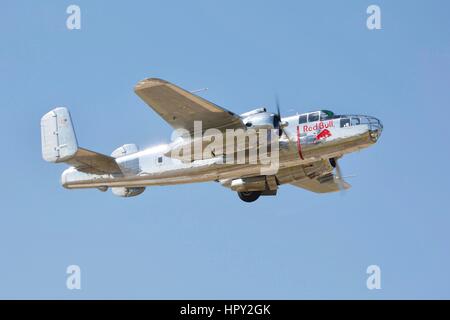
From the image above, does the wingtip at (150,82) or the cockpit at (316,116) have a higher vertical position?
the wingtip at (150,82)

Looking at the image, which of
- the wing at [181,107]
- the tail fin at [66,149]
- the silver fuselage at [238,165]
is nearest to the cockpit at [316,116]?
the silver fuselage at [238,165]

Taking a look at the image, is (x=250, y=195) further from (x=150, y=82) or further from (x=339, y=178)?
(x=150, y=82)

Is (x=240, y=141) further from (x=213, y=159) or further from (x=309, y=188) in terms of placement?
(x=309, y=188)

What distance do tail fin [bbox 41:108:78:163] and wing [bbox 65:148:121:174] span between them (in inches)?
14.6

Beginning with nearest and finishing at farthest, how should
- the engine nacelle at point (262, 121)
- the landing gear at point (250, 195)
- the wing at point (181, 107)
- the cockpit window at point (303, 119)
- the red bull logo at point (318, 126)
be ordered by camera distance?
1. the wing at point (181, 107)
2. the engine nacelle at point (262, 121)
3. the red bull logo at point (318, 126)
4. the cockpit window at point (303, 119)
5. the landing gear at point (250, 195)

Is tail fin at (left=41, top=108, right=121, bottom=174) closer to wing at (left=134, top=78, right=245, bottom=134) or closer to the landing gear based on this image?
wing at (left=134, top=78, right=245, bottom=134)

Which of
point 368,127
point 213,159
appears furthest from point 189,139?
point 368,127

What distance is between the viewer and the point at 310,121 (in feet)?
82.8

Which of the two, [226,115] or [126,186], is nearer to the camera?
[226,115]

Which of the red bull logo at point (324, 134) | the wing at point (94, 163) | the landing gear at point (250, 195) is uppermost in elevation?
the red bull logo at point (324, 134)

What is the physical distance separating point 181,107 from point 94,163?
14.2 feet

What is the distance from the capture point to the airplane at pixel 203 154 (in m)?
24.6

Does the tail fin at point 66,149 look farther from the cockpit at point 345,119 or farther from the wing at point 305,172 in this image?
the cockpit at point 345,119

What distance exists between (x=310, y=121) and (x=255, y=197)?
3.75 m
